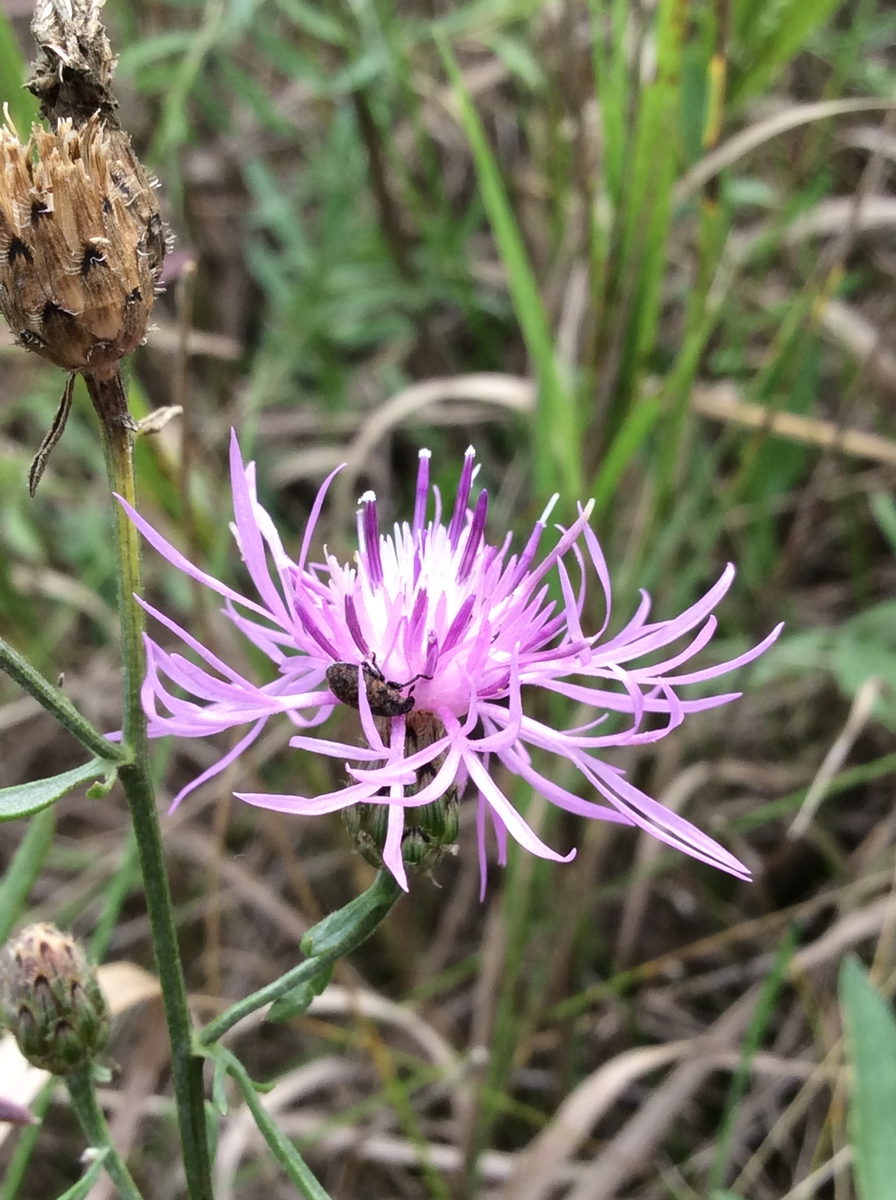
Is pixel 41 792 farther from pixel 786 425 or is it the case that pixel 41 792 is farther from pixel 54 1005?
pixel 786 425

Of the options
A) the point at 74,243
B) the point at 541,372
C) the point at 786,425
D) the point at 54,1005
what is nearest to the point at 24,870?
the point at 54,1005

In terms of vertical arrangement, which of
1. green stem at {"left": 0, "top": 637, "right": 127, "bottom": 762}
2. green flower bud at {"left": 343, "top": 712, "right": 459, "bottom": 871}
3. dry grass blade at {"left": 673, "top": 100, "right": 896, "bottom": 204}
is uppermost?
dry grass blade at {"left": 673, "top": 100, "right": 896, "bottom": 204}

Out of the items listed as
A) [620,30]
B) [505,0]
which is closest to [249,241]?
[505,0]

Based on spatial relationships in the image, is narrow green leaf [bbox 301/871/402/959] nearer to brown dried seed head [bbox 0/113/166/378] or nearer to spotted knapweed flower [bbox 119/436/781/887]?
spotted knapweed flower [bbox 119/436/781/887]

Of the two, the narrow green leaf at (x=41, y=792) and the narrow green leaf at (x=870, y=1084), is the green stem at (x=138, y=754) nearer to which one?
the narrow green leaf at (x=41, y=792)

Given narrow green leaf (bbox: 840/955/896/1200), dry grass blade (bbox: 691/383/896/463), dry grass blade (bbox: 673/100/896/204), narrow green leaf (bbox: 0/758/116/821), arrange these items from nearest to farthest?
1. narrow green leaf (bbox: 0/758/116/821)
2. narrow green leaf (bbox: 840/955/896/1200)
3. dry grass blade (bbox: 673/100/896/204)
4. dry grass blade (bbox: 691/383/896/463)

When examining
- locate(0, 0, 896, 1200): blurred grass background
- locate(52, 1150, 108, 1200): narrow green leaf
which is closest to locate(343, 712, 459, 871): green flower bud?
locate(52, 1150, 108, 1200): narrow green leaf
